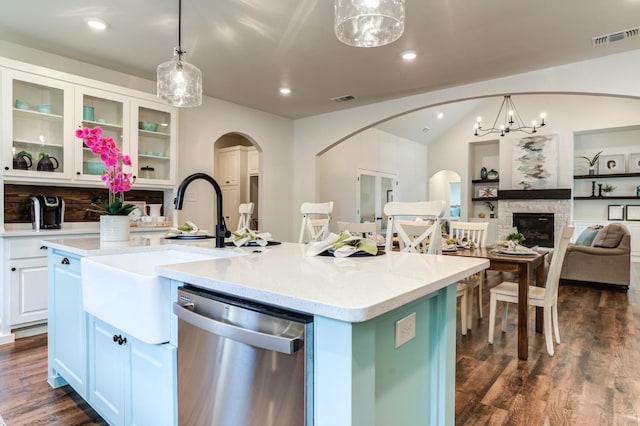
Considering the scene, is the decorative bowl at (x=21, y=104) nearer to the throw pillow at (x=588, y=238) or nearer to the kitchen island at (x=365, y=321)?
the kitchen island at (x=365, y=321)

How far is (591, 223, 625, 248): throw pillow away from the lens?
499cm

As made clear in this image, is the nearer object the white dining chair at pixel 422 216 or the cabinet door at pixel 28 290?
the white dining chair at pixel 422 216

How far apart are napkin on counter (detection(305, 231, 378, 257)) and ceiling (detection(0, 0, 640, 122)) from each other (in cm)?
188

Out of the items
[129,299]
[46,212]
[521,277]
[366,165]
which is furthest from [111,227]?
[366,165]

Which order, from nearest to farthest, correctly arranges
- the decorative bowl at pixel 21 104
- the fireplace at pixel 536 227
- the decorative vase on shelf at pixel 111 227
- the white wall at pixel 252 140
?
A: 1. the decorative vase on shelf at pixel 111 227
2. the decorative bowl at pixel 21 104
3. the white wall at pixel 252 140
4. the fireplace at pixel 536 227

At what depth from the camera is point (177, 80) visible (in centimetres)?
243

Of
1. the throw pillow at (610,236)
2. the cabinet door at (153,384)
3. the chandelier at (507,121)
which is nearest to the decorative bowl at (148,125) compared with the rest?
the cabinet door at (153,384)

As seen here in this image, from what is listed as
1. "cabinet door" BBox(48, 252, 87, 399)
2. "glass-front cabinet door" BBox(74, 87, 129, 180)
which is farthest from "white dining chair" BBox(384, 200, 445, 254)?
"glass-front cabinet door" BBox(74, 87, 129, 180)

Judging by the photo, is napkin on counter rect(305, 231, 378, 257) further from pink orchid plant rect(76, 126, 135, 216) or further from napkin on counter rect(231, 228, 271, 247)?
pink orchid plant rect(76, 126, 135, 216)

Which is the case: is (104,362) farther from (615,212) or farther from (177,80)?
(615,212)

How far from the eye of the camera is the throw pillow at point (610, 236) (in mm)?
4991

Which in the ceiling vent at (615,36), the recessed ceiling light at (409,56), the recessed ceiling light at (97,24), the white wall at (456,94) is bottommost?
the white wall at (456,94)

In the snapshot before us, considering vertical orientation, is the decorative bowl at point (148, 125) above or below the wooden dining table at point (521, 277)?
above

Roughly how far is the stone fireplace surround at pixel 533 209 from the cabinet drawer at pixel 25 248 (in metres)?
8.91
